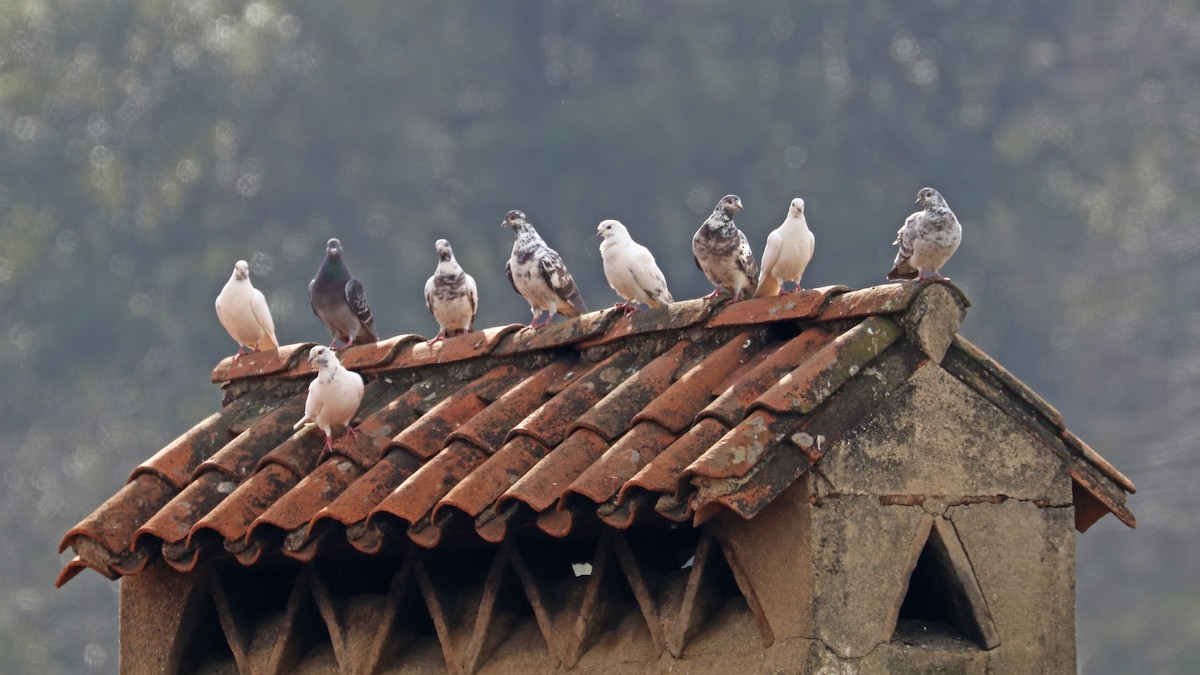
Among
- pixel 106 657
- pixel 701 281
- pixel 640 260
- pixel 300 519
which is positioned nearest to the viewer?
pixel 300 519

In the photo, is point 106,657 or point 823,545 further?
point 106,657

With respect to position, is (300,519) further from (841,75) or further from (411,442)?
(841,75)

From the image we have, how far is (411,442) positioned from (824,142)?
1448 inches

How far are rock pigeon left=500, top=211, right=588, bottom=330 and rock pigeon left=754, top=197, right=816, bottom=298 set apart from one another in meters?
1.59

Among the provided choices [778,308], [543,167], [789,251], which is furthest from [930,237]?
[543,167]

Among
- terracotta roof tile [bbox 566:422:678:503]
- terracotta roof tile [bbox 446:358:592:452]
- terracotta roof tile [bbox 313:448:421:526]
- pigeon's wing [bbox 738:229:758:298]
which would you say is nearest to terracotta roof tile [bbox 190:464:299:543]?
terracotta roof tile [bbox 313:448:421:526]

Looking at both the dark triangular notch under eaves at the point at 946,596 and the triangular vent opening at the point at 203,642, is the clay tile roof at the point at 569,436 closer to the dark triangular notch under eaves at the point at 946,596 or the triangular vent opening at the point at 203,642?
the triangular vent opening at the point at 203,642

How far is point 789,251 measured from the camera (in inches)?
398

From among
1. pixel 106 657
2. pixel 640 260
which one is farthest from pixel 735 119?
pixel 640 260

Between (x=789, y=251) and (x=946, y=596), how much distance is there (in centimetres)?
224

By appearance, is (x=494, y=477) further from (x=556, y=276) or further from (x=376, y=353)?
(x=556, y=276)

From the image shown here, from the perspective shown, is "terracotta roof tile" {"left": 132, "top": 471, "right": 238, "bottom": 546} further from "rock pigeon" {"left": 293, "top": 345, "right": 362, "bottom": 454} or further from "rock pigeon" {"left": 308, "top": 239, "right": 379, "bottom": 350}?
"rock pigeon" {"left": 308, "top": 239, "right": 379, "bottom": 350}

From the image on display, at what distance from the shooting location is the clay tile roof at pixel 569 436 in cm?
796

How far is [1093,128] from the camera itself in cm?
4559
